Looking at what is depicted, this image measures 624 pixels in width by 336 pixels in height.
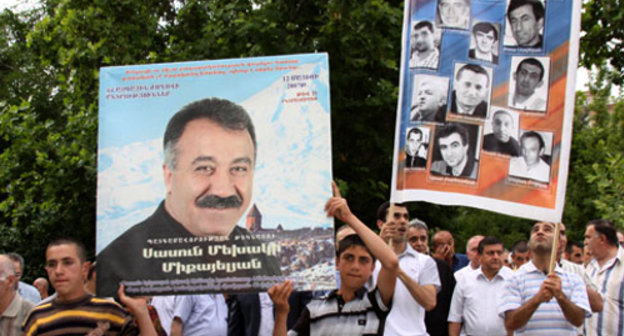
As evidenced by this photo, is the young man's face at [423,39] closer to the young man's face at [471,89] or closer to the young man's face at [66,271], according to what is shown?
the young man's face at [471,89]

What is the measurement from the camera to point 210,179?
18.1ft

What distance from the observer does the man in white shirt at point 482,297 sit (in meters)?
8.22

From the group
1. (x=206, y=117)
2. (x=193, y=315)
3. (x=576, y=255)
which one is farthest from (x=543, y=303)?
(x=576, y=255)

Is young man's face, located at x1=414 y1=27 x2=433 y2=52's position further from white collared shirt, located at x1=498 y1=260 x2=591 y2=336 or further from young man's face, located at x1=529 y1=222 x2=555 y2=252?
white collared shirt, located at x1=498 y1=260 x2=591 y2=336

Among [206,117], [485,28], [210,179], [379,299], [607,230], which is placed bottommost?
[379,299]

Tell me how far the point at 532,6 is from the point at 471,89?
2.66 ft

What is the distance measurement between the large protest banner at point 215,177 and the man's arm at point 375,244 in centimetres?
9

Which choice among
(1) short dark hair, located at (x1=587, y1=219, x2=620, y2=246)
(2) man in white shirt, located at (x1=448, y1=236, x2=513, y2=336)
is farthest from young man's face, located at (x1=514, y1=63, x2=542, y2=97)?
(1) short dark hair, located at (x1=587, y1=219, x2=620, y2=246)

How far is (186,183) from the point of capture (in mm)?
5523

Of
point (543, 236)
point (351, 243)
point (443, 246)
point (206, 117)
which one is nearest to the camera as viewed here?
point (206, 117)

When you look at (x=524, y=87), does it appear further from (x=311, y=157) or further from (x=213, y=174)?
(x=213, y=174)

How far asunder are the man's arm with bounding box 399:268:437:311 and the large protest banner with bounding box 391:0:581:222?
0.63 m

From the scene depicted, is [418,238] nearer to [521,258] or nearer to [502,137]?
[502,137]

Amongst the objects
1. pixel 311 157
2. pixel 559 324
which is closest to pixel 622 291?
pixel 559 324
